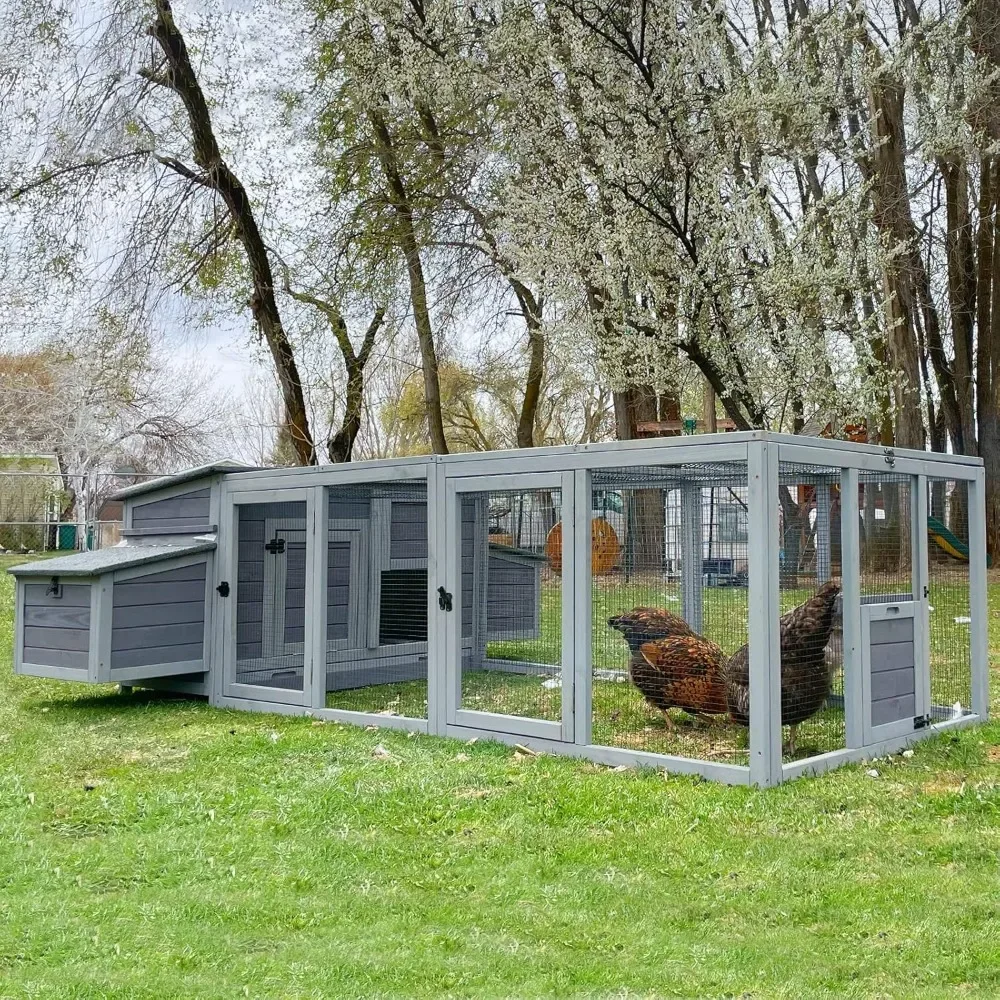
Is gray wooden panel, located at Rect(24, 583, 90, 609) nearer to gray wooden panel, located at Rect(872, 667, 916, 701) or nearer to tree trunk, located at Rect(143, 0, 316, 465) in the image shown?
gray wooden panel, located at Rect(872, 667, 916, 701)

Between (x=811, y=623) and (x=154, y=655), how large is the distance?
4684 millimetres

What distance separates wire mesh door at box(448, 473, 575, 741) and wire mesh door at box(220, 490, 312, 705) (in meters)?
1.38

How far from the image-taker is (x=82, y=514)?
3020 cm

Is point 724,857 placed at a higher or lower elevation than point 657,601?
lower

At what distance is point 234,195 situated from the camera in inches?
658

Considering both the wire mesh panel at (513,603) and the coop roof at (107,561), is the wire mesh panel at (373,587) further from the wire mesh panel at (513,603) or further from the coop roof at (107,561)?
the coop roof at (107,561)

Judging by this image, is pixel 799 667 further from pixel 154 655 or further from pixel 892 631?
pixel 154 655

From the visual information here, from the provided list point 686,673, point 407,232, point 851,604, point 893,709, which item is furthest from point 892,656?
point 407,232

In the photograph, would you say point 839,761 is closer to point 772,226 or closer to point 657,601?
point 657,601

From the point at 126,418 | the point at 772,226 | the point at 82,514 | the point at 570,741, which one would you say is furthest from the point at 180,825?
the point at 126,418

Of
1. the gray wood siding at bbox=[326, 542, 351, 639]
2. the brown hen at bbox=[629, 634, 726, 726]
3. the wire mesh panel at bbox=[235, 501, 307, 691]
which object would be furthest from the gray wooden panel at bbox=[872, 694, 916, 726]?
the wire mesh panel at bbox=[235, 501, 307, 691]

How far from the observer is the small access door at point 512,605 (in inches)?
249

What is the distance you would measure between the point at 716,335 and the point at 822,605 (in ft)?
24.4

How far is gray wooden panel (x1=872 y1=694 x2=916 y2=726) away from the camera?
246 inches
